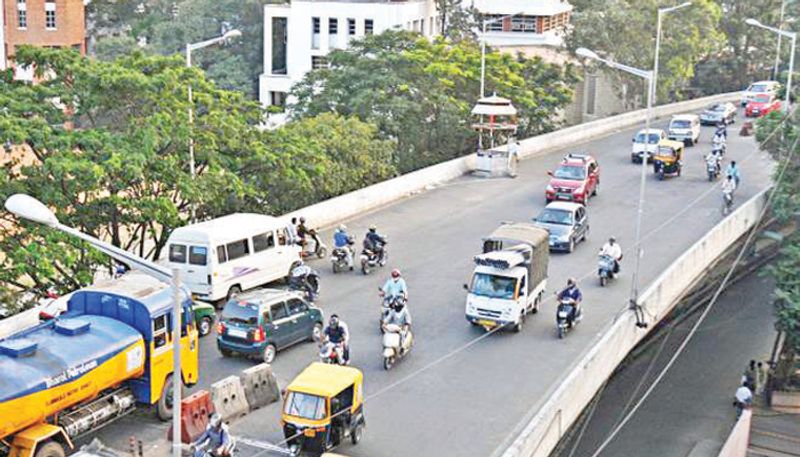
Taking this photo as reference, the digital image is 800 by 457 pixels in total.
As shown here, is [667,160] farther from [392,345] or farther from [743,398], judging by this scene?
[392,345]

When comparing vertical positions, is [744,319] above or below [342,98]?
below

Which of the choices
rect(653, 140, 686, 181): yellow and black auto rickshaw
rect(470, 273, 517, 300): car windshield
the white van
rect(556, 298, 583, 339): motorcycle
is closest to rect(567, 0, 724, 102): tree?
rect(653, 140, 686, 181): yellow and black auto rickshaw

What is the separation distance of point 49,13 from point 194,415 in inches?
2213

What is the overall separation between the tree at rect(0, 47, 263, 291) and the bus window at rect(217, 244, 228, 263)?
3.35 metres

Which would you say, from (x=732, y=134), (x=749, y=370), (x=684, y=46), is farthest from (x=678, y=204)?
(x=684, y=46)

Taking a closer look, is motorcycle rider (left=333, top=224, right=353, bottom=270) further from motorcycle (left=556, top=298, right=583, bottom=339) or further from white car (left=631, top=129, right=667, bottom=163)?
white car (left=631, top=129, right=667, bottom=163)

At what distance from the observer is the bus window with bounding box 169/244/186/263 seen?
95.0ft

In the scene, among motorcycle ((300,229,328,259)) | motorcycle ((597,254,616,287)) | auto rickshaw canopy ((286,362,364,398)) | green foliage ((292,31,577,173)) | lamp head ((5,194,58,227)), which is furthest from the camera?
green foliage ((292,31,577,173))

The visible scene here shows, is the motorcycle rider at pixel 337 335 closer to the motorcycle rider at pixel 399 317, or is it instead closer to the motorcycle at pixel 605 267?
the motorcycle rider at pixel 399 317

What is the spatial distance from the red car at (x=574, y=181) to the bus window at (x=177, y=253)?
18.5 meters

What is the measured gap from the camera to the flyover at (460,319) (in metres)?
22.9

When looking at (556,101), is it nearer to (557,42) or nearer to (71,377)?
(557,42)

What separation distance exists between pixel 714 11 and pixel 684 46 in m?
3.91

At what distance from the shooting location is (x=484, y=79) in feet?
192
